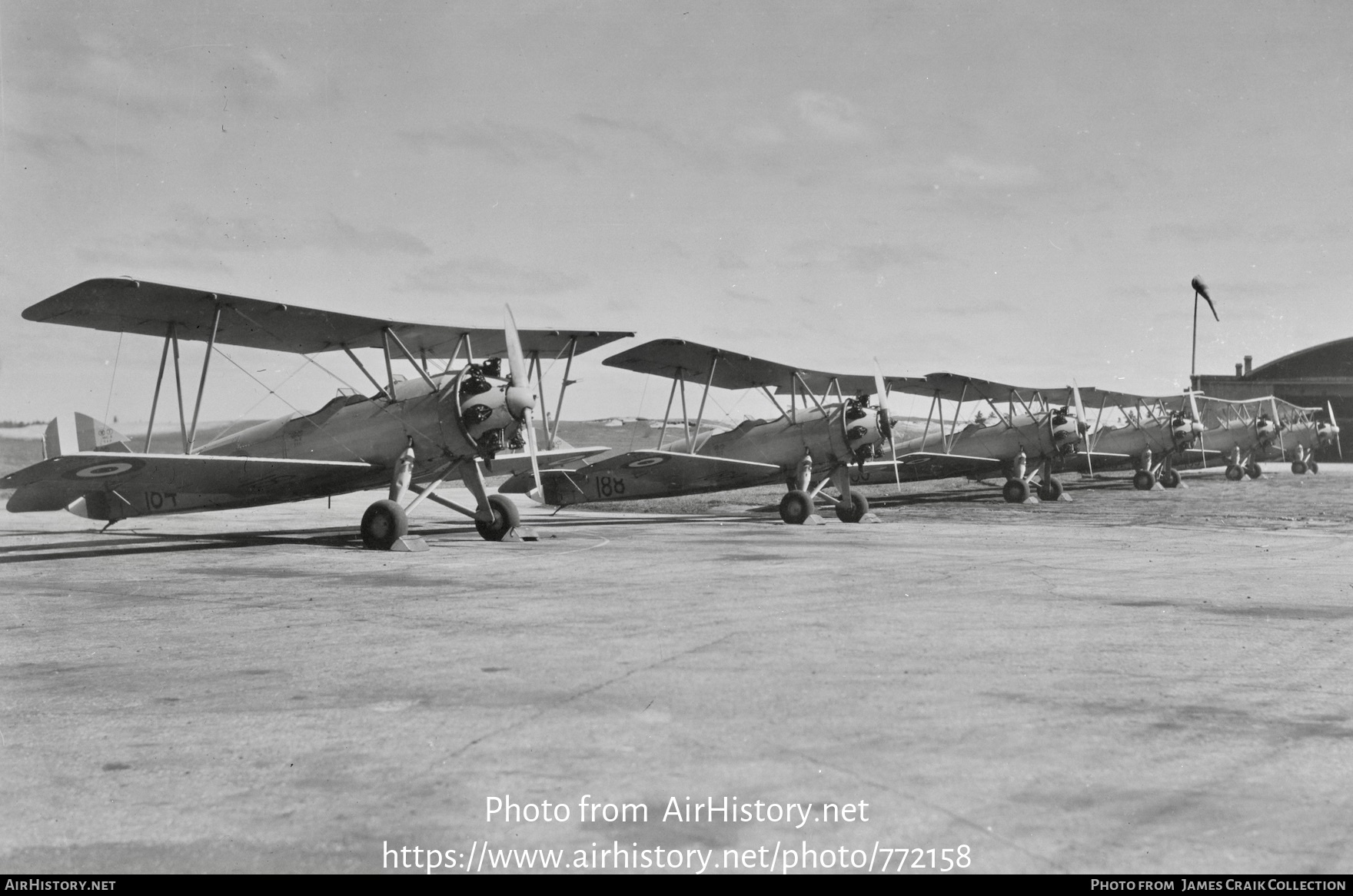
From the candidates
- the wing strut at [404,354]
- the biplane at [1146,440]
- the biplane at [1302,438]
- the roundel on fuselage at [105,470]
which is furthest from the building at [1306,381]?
the roundel on fuselage at [105,470]

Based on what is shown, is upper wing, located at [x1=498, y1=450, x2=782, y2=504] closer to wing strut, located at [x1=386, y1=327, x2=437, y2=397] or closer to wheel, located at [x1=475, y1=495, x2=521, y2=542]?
wheel, located at [x1=475, y1=495, x2=521, y2=542]

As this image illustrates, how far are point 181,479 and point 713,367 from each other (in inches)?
368

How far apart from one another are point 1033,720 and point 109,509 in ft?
51.0

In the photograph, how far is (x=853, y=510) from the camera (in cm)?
1953

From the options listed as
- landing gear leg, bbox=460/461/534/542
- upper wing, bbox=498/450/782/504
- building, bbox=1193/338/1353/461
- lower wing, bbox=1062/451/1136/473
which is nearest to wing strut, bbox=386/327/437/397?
landing gear leg, bbox=460/461/534/542

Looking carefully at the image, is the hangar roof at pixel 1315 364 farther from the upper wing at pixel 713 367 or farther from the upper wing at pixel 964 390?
the upper wing at pixel 713 367

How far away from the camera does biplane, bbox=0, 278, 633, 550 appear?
39.8 feet

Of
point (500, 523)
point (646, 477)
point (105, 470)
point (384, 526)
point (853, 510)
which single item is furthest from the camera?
point (646, 477)

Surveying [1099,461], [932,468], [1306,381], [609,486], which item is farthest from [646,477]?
[1306,381]

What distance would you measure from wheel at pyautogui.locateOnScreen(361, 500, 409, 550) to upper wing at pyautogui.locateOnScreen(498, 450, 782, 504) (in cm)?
597

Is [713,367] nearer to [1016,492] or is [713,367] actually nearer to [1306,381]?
[1016,492]

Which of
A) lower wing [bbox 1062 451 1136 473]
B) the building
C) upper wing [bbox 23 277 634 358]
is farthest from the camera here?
the building

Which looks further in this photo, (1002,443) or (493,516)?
(1002,443)

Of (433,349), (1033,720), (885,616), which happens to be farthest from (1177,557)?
(433,349)
